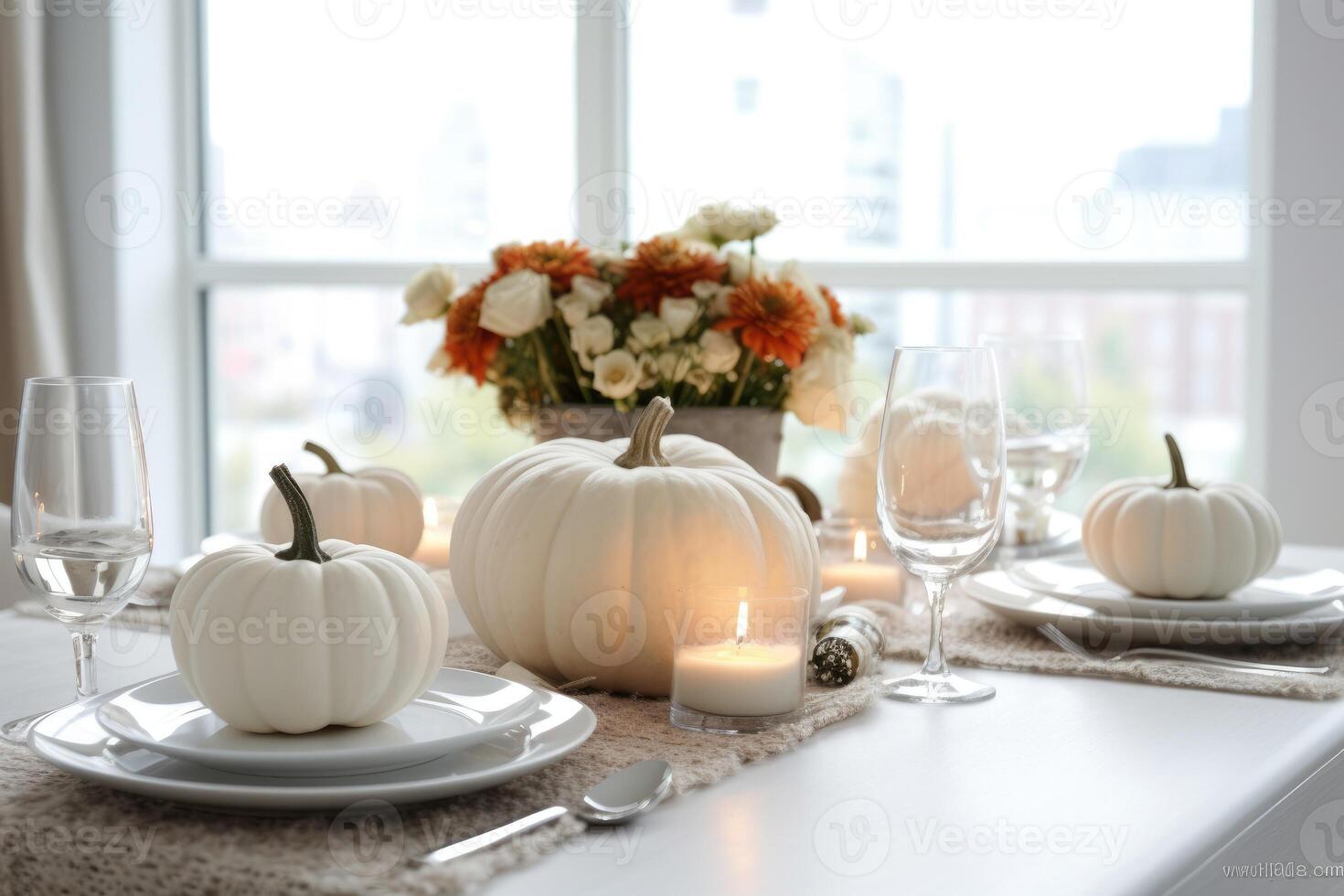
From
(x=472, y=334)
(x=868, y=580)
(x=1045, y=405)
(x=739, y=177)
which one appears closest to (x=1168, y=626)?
(x=868, y=580)

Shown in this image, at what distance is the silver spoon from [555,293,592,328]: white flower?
2.18 ft

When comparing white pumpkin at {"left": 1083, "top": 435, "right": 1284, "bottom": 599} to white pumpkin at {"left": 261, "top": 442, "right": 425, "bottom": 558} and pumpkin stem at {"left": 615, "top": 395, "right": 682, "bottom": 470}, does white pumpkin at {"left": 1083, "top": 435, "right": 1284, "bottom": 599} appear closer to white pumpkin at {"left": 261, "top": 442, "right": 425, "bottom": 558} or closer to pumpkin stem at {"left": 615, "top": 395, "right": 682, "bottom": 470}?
pumpkin stem at {"left": 615, "top": 395, "right": 682, "bottom": 470}

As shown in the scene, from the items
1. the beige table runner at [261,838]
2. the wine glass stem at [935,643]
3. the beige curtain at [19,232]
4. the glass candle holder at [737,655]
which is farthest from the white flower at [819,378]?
the beige curtain at [19,232]

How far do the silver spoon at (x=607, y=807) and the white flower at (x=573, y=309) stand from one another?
0.67m

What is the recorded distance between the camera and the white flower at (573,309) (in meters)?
1.33

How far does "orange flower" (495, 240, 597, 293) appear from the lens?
53.7 inches

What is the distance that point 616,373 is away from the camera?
4.38 feet

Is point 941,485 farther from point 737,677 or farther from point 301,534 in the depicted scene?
point 301,534

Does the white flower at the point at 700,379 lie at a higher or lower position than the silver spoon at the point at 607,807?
higher

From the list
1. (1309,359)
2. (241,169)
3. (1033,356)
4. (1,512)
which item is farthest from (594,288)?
(241,169)

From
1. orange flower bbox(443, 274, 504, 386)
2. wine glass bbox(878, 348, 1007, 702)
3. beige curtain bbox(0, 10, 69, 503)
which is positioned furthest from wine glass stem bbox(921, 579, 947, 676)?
beige curtain bbox(0, 10, 69, 503)

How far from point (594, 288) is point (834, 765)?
69 cm

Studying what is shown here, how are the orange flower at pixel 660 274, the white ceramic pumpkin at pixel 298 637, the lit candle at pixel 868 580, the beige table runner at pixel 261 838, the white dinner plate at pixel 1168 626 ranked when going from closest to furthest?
the beige table runner at pixel 261 838 < the white ceramic pumpkin at pixel 298 637 < the white dinner plate at pixel 1168 626 < the lit candle at pixel 868 580 < the orange flower at pixel 660 274

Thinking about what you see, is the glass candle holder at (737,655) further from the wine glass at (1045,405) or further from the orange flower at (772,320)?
the wine glass at (1045,405)
